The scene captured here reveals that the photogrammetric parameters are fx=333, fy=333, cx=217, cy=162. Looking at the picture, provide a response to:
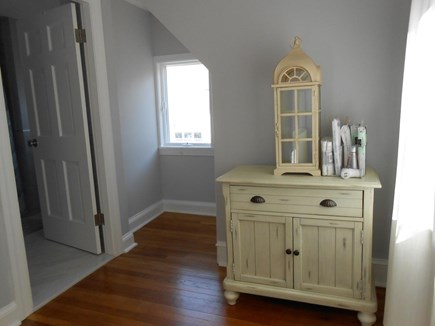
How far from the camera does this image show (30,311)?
2.01m

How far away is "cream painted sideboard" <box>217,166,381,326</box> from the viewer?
1.71 m

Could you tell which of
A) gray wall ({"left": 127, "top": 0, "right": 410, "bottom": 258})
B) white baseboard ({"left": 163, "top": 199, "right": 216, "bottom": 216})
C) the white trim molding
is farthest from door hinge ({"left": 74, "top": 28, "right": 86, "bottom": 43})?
white baseboard ({"left": 163, "top": 199, "right": 216, "bottom": 216})

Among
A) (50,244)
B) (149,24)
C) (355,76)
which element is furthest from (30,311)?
(149,24)

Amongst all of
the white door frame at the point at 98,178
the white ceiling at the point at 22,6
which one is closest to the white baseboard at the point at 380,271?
the white door frame at the point at 98,178

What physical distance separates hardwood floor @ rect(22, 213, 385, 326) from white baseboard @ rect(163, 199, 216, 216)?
85 centimetres

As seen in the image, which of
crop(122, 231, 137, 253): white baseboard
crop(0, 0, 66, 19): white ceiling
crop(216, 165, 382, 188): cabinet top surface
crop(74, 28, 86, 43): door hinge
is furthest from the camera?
crop(0, 0, 66, 19): white ceiling

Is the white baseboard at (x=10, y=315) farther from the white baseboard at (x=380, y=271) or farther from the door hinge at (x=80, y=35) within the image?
the white baseboard at (x=380, y=271)

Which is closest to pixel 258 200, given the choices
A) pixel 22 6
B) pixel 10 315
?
pixel 10 315

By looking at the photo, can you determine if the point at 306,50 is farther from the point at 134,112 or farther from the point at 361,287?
the point at 134,112

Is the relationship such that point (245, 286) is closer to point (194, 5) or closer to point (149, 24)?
point (194, 5)

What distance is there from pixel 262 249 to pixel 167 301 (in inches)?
27.5

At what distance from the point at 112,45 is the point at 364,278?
2.40 m

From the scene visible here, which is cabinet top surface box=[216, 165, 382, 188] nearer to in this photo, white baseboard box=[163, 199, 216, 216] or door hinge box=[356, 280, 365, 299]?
door hinge box=[356, 280, 365, 299]

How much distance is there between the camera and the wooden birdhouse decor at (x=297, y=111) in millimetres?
1816
